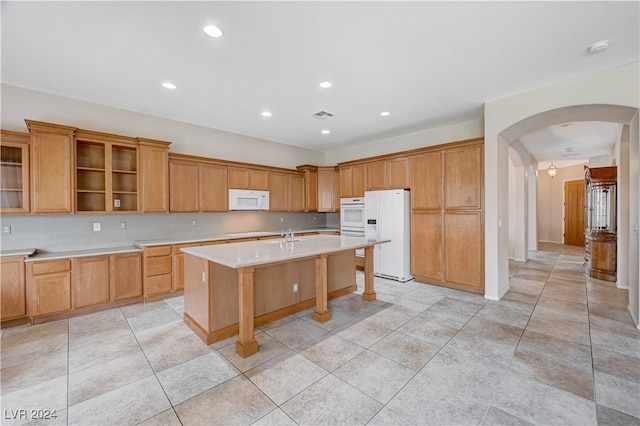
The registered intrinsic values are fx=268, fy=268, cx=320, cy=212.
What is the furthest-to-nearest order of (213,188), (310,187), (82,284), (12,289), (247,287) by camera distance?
(310,187) → (213,188) → (82,284) → (12,289) → (247,287)

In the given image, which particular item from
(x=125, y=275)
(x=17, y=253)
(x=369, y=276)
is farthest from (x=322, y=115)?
(x=17, y=253)

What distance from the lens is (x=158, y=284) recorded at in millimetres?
4082

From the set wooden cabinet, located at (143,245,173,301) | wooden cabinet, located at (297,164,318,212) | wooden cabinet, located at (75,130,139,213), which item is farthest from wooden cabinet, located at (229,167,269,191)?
wooden cabinet, located at (143,245,173,301)

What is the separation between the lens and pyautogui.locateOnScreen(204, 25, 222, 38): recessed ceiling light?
2322 millimetres

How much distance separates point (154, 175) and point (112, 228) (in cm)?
103

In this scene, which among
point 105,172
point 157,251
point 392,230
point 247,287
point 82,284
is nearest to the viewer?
point 247,287

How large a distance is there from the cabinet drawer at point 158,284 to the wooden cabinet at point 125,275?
0.34 feet

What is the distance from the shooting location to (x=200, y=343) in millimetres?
2801

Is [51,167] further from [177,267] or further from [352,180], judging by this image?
[352,180]

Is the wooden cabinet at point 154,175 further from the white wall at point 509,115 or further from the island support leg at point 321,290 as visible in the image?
the white wall at point 509,115

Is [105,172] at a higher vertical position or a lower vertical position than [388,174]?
lower

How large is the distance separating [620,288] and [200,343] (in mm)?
6580

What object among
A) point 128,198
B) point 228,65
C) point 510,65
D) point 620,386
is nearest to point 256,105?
point 228,65

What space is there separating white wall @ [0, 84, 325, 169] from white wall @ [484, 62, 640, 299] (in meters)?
4.30
